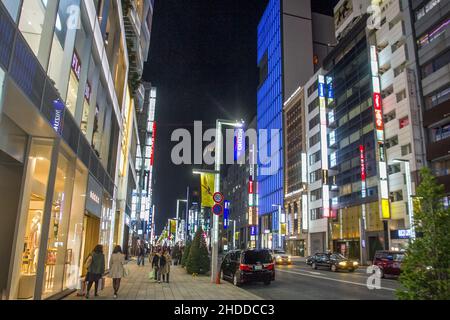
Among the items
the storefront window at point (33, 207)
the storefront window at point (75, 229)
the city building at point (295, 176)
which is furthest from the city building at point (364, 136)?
the storefront window at point (33, 207)

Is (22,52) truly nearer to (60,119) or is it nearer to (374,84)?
(60,119)

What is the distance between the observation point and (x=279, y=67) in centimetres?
8781

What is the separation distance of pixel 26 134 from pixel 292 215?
226 ft

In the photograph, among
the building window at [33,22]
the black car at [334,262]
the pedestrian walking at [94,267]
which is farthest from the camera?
the black car at [334,262]

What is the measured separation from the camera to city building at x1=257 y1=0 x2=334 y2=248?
8531cm

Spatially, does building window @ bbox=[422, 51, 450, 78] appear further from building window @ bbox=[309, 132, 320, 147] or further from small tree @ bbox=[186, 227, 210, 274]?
small tree @ bbox=[186, 227, 210, 274]

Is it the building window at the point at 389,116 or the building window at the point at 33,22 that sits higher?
the building window at the point at 389,116

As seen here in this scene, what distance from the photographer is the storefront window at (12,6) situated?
22.7 ft

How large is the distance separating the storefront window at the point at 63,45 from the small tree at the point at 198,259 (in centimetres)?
1510

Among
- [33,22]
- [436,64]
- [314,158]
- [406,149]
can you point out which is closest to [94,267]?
[33,22]

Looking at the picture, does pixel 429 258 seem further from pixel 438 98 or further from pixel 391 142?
pixel 391 142

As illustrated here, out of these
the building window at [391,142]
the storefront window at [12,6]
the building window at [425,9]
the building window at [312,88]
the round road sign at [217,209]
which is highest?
the building window at [312,88]

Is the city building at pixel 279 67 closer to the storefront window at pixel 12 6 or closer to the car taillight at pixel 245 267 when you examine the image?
the car taillight at pixel 245 267

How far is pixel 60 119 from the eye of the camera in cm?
1021
